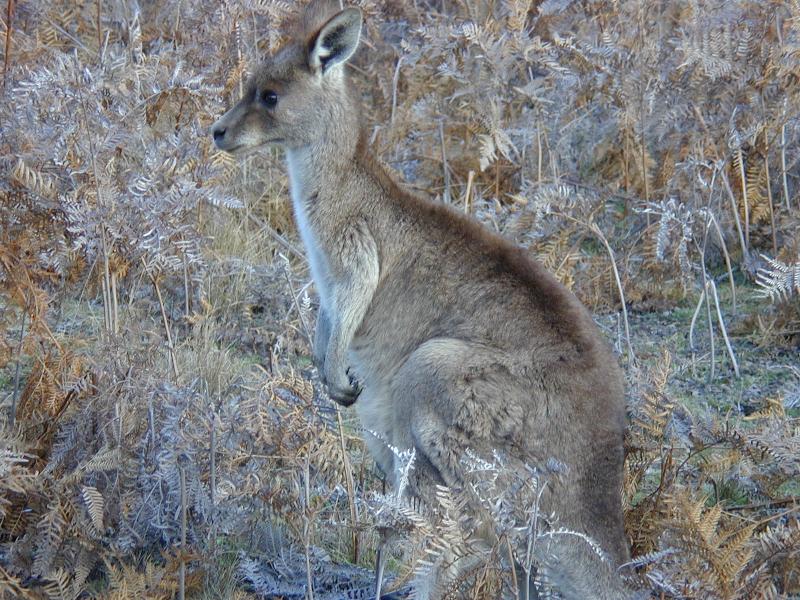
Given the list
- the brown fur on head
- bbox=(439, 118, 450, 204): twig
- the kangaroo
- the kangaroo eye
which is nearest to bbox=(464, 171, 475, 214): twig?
bbox=(439, 118, 450, 204): twig

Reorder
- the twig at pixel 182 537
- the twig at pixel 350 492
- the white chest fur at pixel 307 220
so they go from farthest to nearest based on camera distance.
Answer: the white chest fur at pixel 307 220, the twig at pixel 350 492, the twig at pixel 182 537

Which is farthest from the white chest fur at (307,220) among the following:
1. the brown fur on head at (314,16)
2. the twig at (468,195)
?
the twig at (468,195)

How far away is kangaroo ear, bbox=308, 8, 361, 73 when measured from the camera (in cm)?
479

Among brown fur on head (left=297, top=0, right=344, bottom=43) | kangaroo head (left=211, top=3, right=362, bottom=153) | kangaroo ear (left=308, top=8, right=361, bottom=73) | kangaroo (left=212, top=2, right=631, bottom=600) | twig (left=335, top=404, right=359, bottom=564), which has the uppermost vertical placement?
brown fur on head (left=297, top=0, right=344, bottom=43)

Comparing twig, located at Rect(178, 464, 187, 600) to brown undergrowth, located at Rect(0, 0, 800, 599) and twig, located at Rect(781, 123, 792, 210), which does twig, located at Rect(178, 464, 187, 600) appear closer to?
brown undergrowth, located at Rect(0, 0, 800, 599)

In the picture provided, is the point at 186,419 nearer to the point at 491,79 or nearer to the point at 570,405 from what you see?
the point at 570,405

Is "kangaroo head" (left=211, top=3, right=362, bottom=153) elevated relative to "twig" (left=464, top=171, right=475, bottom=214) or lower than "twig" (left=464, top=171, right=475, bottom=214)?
elevated

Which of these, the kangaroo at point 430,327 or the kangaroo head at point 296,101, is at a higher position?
the kangaroo head at point 296,101

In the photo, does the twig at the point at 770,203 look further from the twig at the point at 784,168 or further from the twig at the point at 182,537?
the twig at the point at 182,537

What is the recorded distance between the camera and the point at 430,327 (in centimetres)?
458

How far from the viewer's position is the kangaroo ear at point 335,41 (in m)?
4.79

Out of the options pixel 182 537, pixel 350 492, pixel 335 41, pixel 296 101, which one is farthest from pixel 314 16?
pixel 182 537

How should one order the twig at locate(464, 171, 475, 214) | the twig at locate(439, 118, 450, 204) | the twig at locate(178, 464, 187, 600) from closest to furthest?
the twig at locate(178, 464, 187, 600), the twig at locate(464, 171, 475, 214), the twig at locate(439, 118, 450, 204)

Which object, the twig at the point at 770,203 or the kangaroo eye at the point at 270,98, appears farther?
the twig at the point at 770,203
